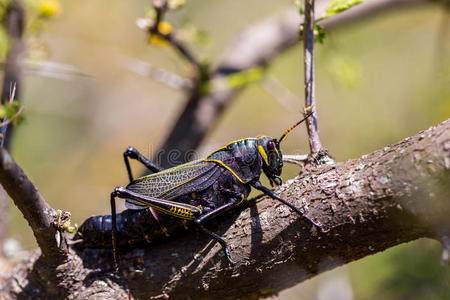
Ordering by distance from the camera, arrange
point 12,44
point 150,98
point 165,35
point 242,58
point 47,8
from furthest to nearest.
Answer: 1. point 150,98
2. point 242,58
3. point 165,35
4. point 47,8
5. point 12,44

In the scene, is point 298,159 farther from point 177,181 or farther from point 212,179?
point 177,181

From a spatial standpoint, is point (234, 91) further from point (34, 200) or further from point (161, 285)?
point (34, 200)

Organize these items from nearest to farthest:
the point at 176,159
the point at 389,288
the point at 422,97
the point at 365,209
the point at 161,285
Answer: the point at 365,209, the point at 161,285, the point at 389,288, the point at 176,159, the point at 422,97

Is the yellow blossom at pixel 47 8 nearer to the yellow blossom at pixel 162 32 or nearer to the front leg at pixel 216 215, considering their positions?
the yellow blossom at pixel 162 32

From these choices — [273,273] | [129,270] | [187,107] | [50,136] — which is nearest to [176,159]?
[187,107]

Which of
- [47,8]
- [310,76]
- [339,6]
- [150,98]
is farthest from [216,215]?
[150,98]
